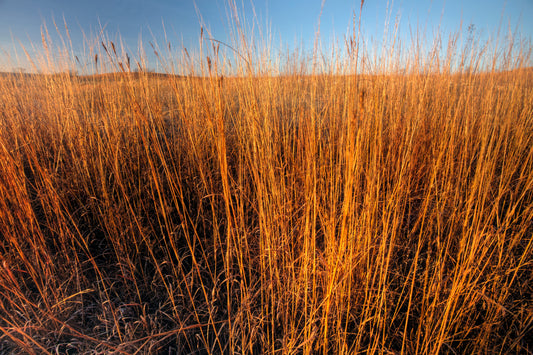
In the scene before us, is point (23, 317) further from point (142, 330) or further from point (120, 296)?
point (142, 330)

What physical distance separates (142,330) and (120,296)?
0.98ft

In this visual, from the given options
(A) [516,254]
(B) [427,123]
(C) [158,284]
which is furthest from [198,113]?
(A) [516,254]

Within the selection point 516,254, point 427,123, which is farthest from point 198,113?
point 516,254

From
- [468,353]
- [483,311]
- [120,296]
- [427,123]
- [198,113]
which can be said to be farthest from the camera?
[427,123]

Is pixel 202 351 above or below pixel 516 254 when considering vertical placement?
below

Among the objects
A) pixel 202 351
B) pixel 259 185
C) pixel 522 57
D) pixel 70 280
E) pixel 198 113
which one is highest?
pixel 522 57

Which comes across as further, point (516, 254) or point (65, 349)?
point (516, 254)

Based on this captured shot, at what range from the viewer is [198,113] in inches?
82.3

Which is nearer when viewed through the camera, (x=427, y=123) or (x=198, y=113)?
(x=198, y=113)

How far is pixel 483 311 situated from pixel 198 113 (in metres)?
2.14

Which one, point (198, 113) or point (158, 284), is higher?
point (198, 113)

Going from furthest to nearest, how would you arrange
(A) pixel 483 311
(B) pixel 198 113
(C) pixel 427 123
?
(C) pixel 427 123, (B) pixel 198 113, (A) pixel 483 311

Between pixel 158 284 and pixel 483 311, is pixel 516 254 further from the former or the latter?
pixel 158 284

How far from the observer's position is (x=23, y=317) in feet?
3.80
